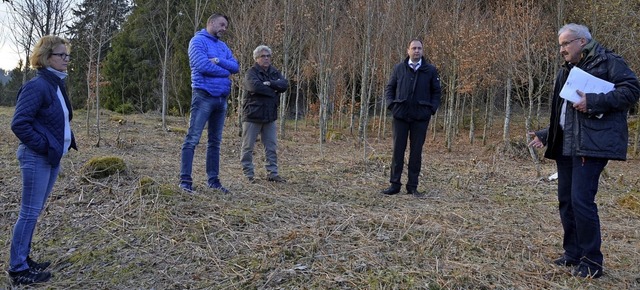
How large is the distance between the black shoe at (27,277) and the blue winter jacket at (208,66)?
2.43m

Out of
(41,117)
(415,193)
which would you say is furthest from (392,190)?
(41,117)

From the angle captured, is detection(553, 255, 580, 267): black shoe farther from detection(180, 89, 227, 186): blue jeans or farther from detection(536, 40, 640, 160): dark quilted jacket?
detection(180, 89, 227, 186): blue jeans

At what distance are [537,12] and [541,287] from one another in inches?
471

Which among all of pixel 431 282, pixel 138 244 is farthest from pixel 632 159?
pixel 138 244

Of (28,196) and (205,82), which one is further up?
(205,82)

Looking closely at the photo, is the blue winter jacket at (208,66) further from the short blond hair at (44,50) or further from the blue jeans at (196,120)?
the short blond hair at (44,50)

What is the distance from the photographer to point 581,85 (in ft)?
10.4

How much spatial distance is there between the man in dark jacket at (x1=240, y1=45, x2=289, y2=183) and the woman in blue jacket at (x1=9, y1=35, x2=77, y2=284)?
2.96m

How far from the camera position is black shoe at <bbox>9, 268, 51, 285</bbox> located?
128 inches

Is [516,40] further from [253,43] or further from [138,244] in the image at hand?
[138,244]

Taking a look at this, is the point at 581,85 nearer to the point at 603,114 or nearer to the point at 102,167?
the point at 603,114

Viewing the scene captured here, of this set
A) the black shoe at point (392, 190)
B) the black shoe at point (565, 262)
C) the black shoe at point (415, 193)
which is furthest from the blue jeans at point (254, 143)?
the black shoe at point (565, 262)

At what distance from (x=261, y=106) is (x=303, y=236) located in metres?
2.68

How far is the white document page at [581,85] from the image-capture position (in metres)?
3.13
